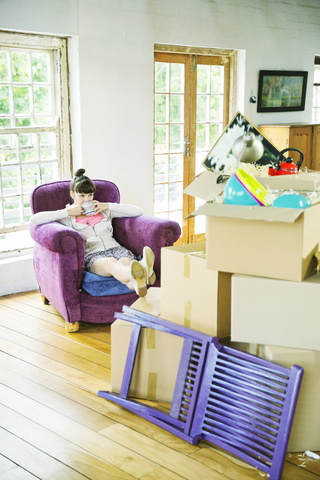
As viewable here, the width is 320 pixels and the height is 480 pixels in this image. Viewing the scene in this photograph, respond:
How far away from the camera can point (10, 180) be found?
4242mm

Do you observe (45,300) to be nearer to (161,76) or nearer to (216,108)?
(161,76)

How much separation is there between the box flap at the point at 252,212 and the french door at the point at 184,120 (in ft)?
10.9

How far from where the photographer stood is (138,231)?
374cm

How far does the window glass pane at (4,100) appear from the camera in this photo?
4.07 metres

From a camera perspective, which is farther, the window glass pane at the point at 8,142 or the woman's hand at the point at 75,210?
the window glass pane at the point at 8,142

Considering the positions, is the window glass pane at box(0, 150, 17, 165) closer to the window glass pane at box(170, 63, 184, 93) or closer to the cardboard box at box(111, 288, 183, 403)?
the window glass pane at box(170, 63, 184, 93)

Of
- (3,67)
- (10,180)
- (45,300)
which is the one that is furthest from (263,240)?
(3,67)

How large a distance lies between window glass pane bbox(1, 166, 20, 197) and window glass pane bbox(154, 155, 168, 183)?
1.53 meters

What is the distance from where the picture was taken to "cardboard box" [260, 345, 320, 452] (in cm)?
204

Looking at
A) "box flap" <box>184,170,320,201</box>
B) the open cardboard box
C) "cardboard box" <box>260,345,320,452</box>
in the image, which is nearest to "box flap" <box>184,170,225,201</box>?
"box flap" <box>184,170,320,201</box>

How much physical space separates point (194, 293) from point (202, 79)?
3.70 metres

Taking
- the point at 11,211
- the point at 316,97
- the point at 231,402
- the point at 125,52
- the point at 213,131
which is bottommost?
the point at 231,402

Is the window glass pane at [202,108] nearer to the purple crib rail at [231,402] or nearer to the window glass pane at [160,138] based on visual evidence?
the window glass pane at [160,138]

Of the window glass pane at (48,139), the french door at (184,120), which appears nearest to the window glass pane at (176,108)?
the french door at (184,120)
